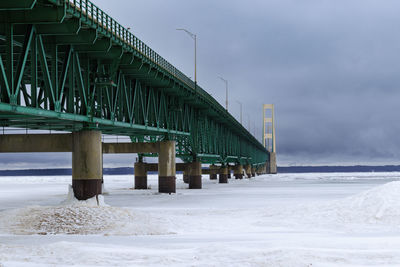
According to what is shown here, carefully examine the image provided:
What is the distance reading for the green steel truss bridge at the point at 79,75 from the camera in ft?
87.1

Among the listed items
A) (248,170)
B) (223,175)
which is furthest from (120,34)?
(248,170)

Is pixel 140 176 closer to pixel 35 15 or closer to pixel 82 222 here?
pixel 35 15

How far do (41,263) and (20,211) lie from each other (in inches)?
521

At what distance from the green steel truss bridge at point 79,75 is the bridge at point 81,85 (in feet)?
0.15

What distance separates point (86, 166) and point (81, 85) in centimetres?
532

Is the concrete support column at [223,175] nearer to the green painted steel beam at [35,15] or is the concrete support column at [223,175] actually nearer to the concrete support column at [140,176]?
the concrete support column at [140,176]

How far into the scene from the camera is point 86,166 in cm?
3550

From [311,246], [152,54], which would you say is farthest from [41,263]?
[152,54]

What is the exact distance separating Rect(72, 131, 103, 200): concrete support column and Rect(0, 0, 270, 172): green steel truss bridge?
754 mm

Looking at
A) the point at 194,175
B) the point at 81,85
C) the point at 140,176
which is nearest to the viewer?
the point at 81,85

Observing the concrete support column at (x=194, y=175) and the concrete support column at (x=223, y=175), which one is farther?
the concrete support column at (x=223, y=175)

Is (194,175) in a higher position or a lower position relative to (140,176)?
higher

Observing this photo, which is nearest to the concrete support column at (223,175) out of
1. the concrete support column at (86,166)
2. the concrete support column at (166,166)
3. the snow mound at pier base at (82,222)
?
the concrete support column at (166,166)

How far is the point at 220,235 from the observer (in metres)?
20.8
